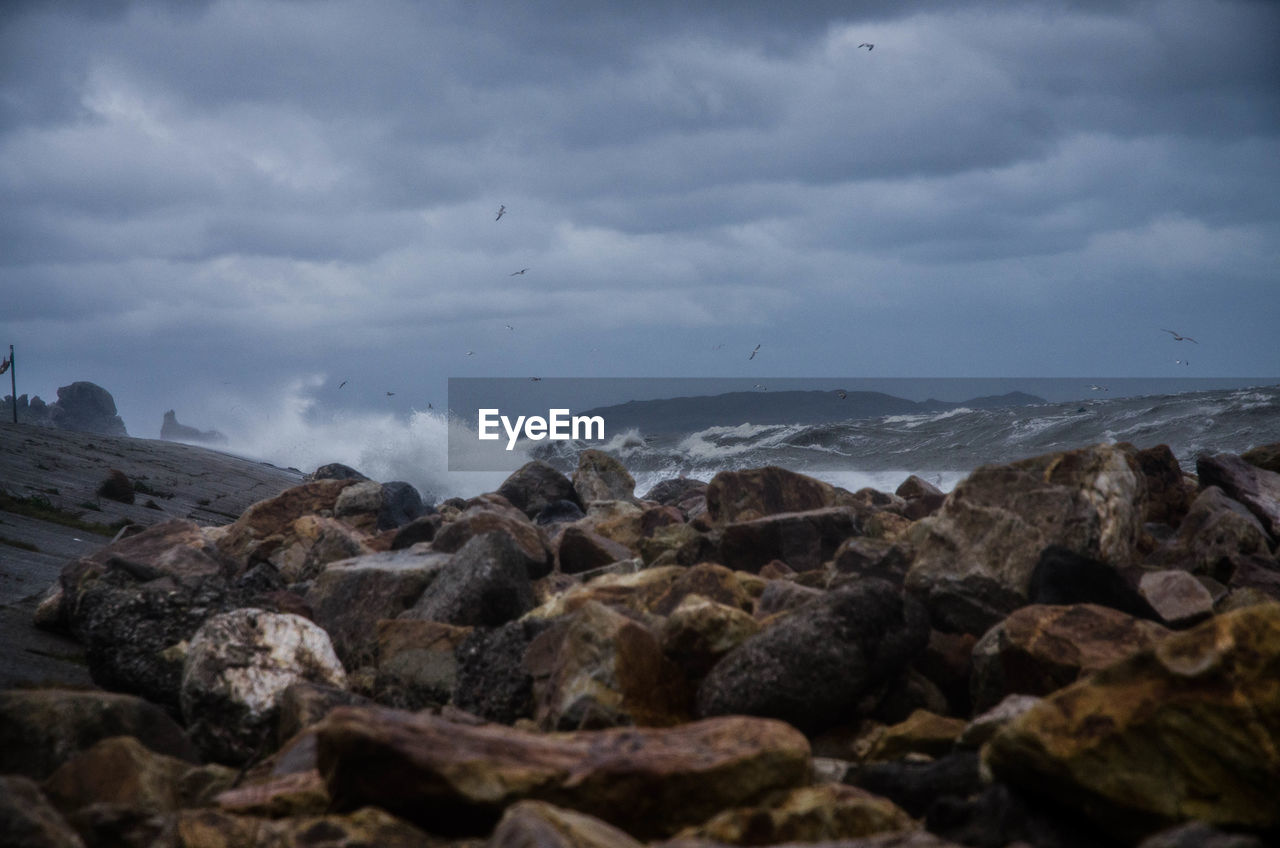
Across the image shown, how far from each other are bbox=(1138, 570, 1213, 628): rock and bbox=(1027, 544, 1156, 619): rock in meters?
0.09

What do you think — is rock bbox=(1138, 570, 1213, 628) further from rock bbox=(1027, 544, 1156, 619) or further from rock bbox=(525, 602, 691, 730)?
rock bbox=(525, 602, 691, 730)

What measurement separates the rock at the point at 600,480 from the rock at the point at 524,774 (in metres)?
11.1

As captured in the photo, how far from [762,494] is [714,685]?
16.6 feet

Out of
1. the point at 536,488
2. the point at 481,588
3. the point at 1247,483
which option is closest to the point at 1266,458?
the point at 1247,483

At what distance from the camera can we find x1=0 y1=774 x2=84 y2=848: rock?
3.13 metres

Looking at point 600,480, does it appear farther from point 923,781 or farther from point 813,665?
point 923,781

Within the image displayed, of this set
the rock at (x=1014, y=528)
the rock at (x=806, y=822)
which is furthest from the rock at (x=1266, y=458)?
the rock at (x=806, y=822)

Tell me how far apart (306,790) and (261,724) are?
6.11 ft

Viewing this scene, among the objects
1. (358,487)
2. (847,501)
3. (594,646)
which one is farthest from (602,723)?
(358,487)

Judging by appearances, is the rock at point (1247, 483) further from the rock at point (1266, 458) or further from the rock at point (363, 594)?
the rock at point (363, 594)

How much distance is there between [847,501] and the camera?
1085cm

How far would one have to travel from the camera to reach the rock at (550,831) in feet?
9.12

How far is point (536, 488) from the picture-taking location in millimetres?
14922

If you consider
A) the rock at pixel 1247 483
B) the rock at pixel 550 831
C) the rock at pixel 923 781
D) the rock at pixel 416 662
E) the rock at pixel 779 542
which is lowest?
the rock at pixel 416 662
